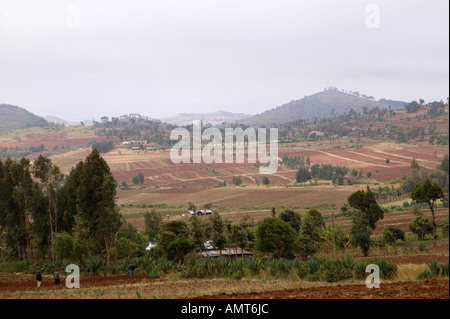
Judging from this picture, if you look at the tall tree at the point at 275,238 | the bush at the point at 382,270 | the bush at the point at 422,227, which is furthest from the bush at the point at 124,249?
the bush at the point at 422,227

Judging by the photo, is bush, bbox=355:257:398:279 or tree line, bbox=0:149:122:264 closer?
bush, bbox=355:257:398:279

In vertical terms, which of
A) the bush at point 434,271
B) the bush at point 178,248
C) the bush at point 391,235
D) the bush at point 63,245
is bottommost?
the bush at point 391,235

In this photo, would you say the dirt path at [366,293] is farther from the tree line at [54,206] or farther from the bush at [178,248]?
the bush at [178,248]

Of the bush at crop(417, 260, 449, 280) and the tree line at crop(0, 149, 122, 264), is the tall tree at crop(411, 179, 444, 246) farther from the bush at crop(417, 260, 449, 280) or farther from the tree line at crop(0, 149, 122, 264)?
the tree line at crop(0, 149, 122, 264)

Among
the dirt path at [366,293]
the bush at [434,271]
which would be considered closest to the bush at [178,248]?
the dirt path at [366,293]

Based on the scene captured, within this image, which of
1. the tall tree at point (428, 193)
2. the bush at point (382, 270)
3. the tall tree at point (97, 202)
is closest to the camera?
the bush at point (382, 270)

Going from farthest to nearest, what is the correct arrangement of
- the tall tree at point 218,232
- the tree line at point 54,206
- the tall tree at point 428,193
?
the tall tree at point 428,193
the tall tree at point 218,232
the tree line at point 54,206

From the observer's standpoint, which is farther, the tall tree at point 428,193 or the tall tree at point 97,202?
the tall tree at point 428,193

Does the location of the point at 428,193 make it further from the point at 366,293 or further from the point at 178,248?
the point at 366,293

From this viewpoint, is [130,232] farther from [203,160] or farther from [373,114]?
[373,114]

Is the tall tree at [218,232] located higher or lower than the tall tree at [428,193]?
lower

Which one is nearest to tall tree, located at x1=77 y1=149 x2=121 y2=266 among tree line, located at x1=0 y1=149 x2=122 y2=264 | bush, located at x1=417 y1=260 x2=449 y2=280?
tree line, located at x1=0 y1=149 x2=122 y2=264

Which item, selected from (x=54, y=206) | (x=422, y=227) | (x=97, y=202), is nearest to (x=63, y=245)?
(x=97, y=202)

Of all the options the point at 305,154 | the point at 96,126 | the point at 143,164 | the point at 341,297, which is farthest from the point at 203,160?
the point at 341,297
